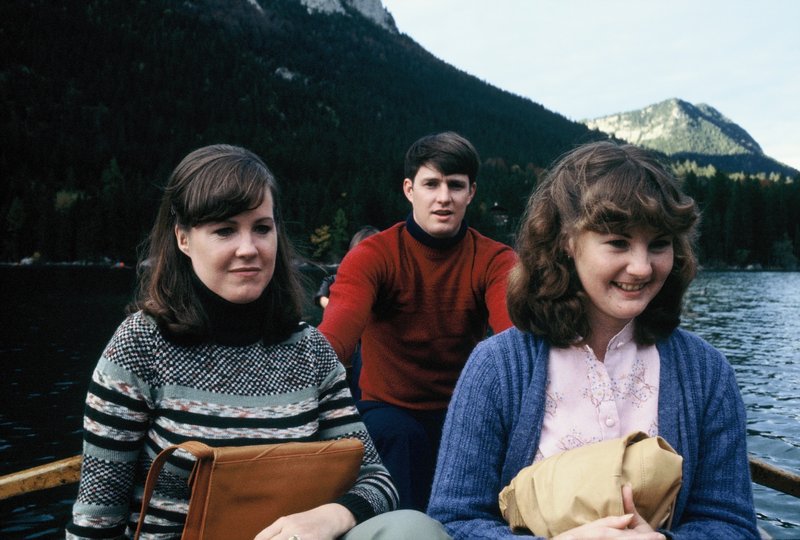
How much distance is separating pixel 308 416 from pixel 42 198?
290 ft

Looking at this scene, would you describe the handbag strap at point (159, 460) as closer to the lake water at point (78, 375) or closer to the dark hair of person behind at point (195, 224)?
the dark hair of person behind at point (195, 224)

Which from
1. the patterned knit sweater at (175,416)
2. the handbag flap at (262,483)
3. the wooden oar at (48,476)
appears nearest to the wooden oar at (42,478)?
the wooden oar at (48,476)

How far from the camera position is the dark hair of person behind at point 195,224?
2.08 meters

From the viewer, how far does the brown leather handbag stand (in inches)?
67.1

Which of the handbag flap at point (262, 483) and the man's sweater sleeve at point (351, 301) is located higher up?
the man's sweater sleeve at point (351, 301)

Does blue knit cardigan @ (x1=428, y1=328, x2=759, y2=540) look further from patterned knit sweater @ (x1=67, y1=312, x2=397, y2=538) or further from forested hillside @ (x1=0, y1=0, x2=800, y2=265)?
forested hillside @ (x1=0, y1=0, x2=800, y2=265)

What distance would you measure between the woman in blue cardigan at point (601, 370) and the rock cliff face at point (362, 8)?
6984 inches

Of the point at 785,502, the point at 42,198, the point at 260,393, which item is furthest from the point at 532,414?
the point at 42,198

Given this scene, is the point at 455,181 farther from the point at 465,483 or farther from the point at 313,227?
the point at 313,227

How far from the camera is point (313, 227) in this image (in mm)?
79062

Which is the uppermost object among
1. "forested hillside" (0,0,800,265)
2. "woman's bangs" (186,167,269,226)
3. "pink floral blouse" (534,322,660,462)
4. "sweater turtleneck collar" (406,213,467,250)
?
"forested hillside" (0,0,800,265)

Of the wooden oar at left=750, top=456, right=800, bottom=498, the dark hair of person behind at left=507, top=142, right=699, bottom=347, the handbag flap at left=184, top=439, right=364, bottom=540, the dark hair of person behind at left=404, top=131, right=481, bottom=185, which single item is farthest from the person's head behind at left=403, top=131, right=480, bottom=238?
the wooden oar at left=750, top=456, right=800, bottom=498

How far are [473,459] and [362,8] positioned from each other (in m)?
194

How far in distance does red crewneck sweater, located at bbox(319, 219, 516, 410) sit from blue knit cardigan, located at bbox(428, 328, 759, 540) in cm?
144
